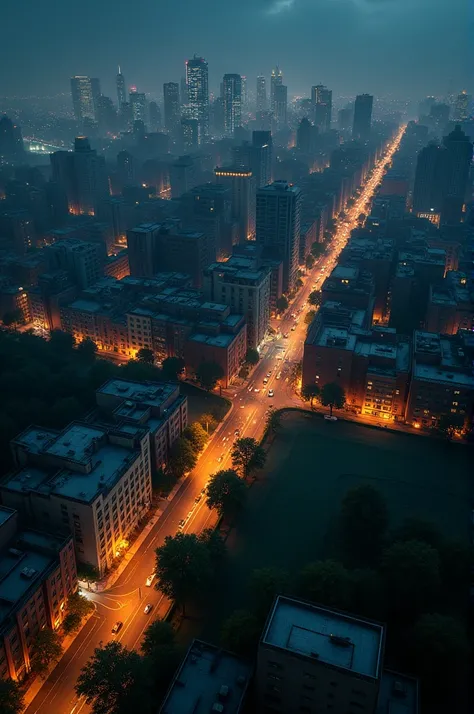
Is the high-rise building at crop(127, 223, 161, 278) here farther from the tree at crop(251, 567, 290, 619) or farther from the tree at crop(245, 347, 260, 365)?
the tree at crop(251, 567, 290, 619)

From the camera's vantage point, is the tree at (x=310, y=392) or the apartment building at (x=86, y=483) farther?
the tree at (x=310, y=392)

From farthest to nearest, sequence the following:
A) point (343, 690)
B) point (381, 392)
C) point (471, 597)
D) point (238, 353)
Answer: point (238, 353)
point (381, 392)
point (471, 597)
point (343, 690)

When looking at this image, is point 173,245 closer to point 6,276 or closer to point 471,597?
point 6,276

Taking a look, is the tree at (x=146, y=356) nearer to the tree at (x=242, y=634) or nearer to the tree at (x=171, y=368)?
the tree at (x=171, y=368)

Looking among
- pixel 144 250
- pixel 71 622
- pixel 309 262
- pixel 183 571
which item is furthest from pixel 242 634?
pixel 309 262

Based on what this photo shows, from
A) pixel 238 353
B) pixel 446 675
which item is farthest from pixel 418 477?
pixel 238 353

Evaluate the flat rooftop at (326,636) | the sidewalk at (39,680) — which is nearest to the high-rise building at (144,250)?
the sidewalk at (39,680)

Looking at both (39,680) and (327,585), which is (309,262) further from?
(39,680)
